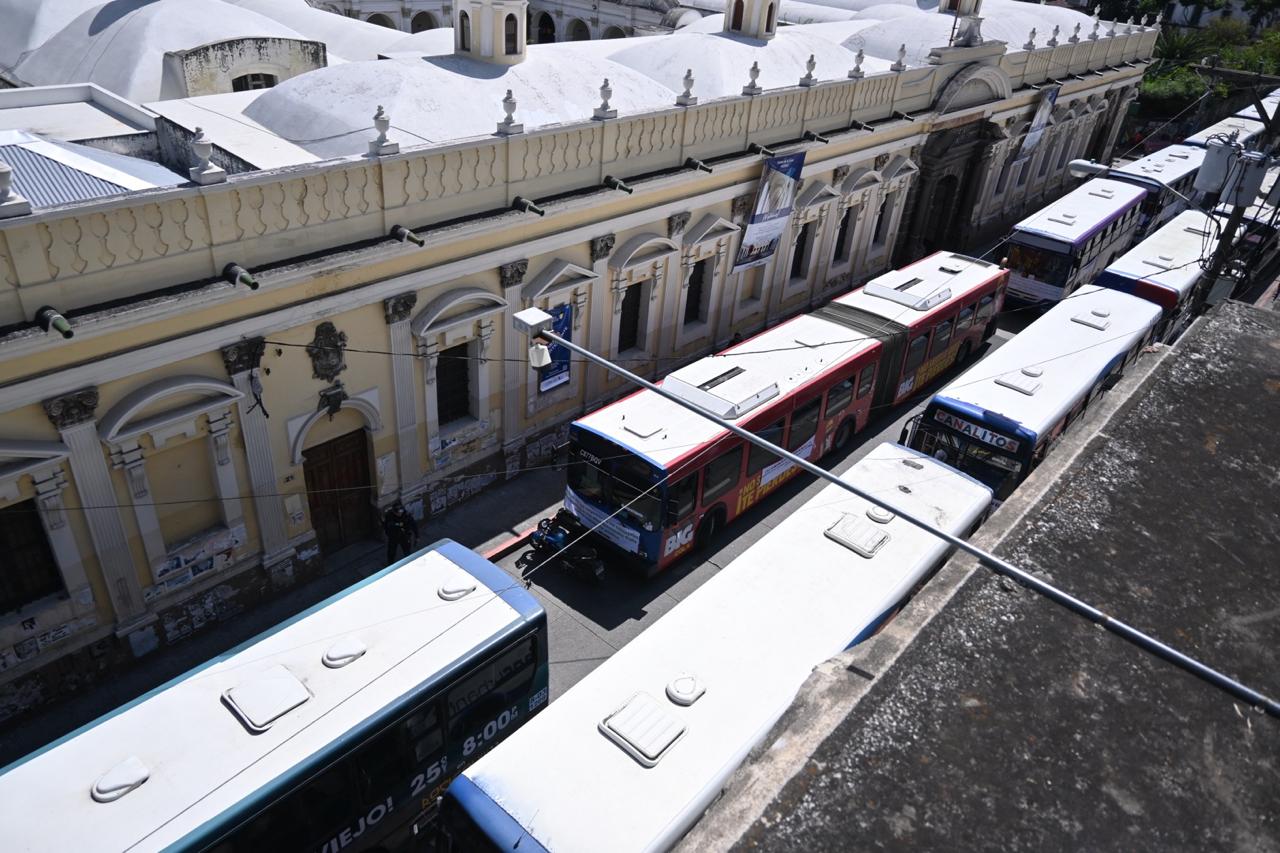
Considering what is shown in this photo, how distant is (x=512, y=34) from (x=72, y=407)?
1505 cm

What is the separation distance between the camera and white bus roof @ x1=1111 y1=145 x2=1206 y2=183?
36.5 meters

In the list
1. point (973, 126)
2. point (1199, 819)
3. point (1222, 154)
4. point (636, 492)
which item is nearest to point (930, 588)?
point (1199, 819)

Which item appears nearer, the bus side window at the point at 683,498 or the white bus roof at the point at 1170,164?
the bus side window at the point at 683,498

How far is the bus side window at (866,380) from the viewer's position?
22.4 meters

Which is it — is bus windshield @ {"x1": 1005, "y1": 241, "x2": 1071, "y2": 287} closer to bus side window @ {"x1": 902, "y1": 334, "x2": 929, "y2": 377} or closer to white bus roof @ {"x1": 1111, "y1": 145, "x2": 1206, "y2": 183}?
white bus roof @ {"x1": 1111, "y1": 145, "x2": 1206, "y2": 183}

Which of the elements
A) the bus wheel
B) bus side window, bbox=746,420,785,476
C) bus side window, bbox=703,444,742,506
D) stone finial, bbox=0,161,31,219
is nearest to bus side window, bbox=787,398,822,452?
bus side window, bbox=746,420,785,476

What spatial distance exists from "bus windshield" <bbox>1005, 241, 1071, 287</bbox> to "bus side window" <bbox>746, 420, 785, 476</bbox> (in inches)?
647

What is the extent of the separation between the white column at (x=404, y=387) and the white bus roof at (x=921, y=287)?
39.9 feet

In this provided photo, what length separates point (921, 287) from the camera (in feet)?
83.3

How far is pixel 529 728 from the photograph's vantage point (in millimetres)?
11172

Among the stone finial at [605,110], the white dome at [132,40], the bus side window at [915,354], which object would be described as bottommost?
the bus side window at [915,354]

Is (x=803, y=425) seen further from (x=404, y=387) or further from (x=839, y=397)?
(x=404, y=387)

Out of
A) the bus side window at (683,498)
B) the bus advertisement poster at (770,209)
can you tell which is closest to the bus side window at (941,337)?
the bus advertisement poster at (770,209)

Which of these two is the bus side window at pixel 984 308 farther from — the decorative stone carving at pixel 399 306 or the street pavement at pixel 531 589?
the decorative stone carving at pixel 399 306
